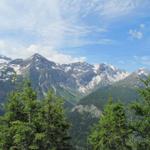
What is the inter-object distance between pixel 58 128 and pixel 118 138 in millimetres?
9962

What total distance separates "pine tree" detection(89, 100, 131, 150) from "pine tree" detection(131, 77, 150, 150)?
19.6 feet

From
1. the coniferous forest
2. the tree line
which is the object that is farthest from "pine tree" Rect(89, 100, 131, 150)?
the coniferous forest

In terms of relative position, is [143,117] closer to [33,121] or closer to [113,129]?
[113,129]

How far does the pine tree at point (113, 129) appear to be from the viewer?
50.2 m

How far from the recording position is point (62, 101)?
45.1 m

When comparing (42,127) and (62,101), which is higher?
(62,101)

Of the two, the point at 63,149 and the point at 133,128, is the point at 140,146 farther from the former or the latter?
the point at 63,149

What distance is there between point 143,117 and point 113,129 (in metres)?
9.62

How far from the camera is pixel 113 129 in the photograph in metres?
51.0

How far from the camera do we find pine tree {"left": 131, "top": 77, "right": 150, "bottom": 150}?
41531mm

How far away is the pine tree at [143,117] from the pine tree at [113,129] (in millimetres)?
5975

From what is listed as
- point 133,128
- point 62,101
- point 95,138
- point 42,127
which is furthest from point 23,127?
point 95,138

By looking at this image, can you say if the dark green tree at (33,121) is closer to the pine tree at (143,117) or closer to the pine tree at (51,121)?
the pine tree at (51,121)

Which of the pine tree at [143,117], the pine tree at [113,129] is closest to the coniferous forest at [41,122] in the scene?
the pine tree at [143,117]
